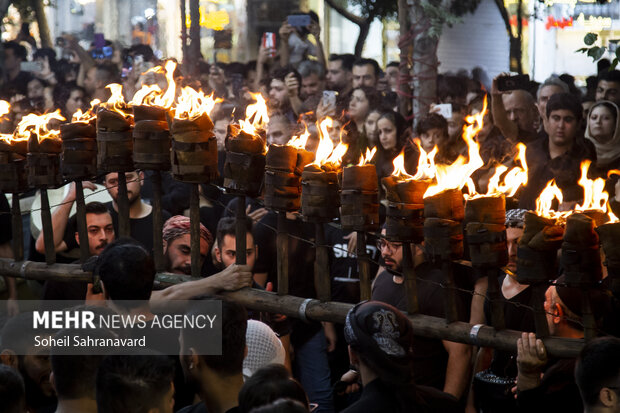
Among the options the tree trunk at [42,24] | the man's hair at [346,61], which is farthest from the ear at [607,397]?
the tree trunk at [42,24]

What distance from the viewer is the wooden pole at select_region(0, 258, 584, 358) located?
4.42m

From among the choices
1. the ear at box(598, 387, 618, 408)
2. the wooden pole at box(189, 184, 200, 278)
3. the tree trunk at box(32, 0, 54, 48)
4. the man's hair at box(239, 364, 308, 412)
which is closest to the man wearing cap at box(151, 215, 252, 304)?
the wooden pole at box(189, 184, 200, 278)

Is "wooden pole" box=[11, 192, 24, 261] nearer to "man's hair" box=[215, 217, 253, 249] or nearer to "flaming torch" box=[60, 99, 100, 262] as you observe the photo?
"flaming torch" box=[60, 99, 100, 262]

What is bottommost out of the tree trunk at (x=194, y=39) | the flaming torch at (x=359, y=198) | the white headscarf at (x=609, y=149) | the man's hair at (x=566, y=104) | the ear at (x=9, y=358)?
the ear at (x=9, y=358)

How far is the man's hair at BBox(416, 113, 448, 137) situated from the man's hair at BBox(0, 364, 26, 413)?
15.0ft

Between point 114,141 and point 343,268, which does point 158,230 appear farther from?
point 343,268

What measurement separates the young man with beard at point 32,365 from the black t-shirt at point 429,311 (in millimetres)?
1883

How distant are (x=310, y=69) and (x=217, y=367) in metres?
6.78

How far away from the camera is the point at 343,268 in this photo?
21.9 feet

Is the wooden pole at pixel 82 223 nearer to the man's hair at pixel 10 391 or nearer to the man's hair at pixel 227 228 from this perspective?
the man's hair at pixel 227 228

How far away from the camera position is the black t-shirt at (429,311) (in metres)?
5.11

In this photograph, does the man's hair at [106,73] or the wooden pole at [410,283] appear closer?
the wooden pole at [410,283]

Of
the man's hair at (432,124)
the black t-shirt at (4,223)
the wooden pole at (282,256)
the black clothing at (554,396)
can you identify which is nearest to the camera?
the black clothing at (554,396)

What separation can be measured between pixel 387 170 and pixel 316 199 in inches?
105
